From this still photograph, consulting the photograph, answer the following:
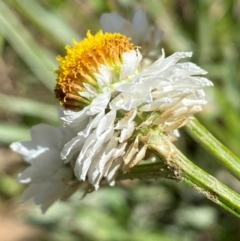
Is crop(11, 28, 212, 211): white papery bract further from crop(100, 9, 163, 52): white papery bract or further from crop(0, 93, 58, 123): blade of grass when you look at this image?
crop(0, 93, 58, 123): blade of grass

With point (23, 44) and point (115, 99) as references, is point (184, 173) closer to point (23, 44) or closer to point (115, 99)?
point (115, 99)

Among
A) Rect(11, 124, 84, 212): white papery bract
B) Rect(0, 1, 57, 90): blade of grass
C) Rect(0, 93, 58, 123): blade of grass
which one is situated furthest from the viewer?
→ Rect(0, 93, 58, 123): blade of grass

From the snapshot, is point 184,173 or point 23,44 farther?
point 23,44

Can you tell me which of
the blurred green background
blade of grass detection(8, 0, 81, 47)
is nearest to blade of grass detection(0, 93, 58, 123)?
the blurred green background

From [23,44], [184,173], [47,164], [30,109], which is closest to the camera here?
[184,173]

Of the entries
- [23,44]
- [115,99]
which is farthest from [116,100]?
[23,44]

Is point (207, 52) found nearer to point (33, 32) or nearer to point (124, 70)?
point (33, 32)

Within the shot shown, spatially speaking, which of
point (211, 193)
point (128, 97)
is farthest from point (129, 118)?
point (211, 193)
